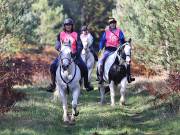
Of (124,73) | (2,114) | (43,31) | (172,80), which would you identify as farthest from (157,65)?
(43,31)

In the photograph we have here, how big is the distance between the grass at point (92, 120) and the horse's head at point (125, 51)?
169cm

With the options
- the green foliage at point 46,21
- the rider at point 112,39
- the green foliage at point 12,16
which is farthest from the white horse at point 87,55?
the green foliage at point 46,21

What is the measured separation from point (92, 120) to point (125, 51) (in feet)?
11.6

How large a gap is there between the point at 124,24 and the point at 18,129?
57.1ft

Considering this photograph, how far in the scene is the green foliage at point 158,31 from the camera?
1623cm

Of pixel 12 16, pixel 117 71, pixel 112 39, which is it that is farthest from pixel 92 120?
pixel 12 16

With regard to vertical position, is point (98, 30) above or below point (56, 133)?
above

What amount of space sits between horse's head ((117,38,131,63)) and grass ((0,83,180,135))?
1693mm

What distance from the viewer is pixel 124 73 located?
55.3 feet

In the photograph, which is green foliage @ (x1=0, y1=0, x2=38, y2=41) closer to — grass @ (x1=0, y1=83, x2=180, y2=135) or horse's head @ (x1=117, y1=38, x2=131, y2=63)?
grass @ (x1=0, y1=83, x2=180, y2=135)

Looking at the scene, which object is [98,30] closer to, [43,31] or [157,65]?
[43,31]

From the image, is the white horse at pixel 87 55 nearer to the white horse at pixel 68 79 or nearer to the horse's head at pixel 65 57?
the white horse at pixel 68 79

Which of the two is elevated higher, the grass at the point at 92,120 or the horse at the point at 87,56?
the horse at the point at 87,56

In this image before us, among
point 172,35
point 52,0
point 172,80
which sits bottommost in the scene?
point 172,80
